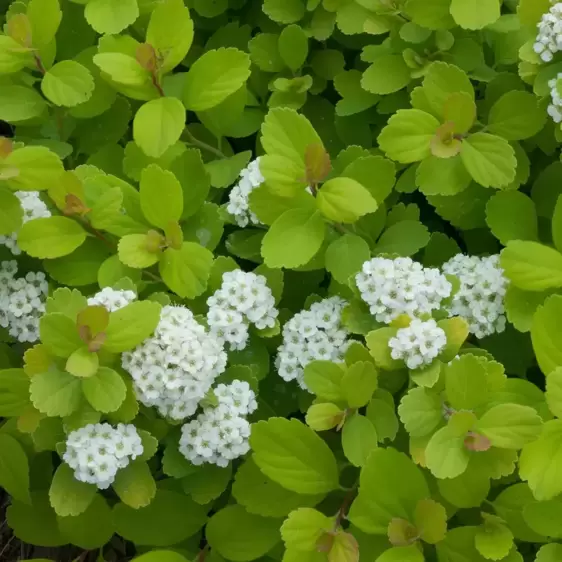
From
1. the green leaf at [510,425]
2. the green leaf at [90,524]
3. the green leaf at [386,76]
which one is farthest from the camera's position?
the green leaf at [386,76]

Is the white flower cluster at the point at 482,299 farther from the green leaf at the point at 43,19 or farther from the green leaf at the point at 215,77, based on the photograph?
the green leaf at the point at 43,19

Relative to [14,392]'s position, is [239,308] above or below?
above

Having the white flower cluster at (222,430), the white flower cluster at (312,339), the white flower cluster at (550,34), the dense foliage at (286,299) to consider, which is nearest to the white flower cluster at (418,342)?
the dense foliage at (286,299)

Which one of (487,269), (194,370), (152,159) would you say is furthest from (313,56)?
(194,370)

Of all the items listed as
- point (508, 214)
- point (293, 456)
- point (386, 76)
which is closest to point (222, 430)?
point (293, 456)

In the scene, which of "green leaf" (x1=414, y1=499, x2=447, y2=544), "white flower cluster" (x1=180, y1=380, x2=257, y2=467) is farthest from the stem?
"green leaf" (x1=414, y1=499, x2=447, y2=544)

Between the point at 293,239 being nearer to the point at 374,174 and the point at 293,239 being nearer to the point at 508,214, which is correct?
the point at 374,174

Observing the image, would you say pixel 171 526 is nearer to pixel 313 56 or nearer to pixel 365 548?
pixel 365 548
